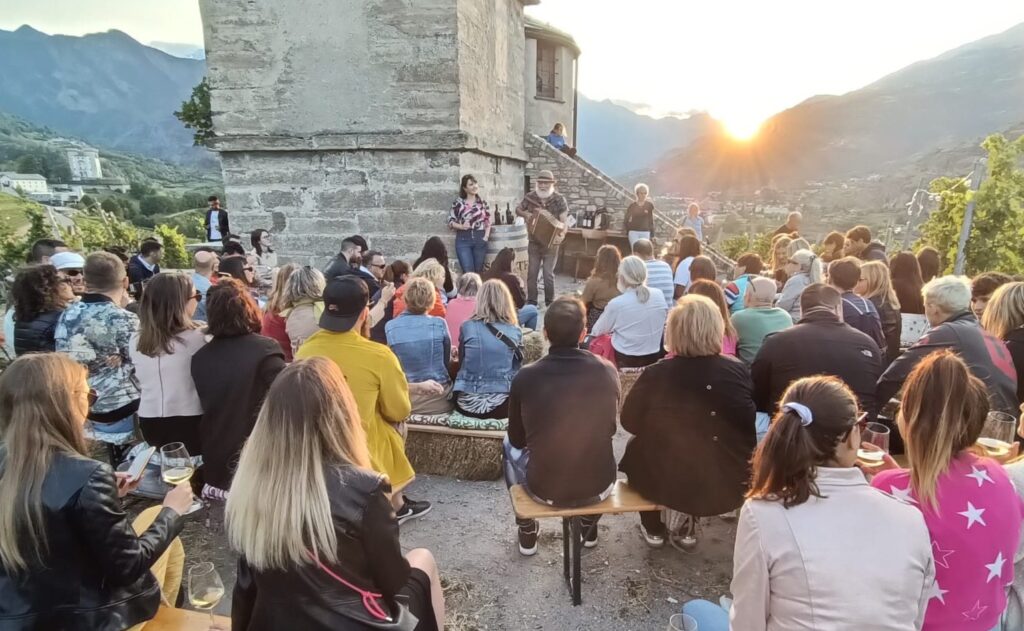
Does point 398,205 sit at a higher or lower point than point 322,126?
lower

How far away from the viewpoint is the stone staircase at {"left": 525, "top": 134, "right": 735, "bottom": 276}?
13.2 meters

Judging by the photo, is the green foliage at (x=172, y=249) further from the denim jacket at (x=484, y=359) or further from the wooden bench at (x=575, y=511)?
the wooden bench at (x=575, y=511)

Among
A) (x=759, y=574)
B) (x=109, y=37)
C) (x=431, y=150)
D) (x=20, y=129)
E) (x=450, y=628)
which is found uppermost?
(x=109, y=37)

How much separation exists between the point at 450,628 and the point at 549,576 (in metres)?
0.70

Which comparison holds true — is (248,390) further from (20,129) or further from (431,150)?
(20,129)

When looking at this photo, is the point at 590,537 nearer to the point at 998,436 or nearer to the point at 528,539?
the point at 528,539

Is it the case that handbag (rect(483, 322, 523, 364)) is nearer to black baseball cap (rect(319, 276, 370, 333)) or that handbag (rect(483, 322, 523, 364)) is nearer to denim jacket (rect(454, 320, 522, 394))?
denim jacket (rect(454, 320, 522, 394))

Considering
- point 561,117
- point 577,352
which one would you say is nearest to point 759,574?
point 577,352

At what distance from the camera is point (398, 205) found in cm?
902

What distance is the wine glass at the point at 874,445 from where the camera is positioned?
9.01 feet

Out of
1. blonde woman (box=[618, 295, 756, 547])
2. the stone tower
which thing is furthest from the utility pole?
blonde woman (box=[618, 295, 756, 547])

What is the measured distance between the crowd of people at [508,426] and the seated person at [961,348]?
2 centimetres

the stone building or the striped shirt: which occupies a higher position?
the stone building

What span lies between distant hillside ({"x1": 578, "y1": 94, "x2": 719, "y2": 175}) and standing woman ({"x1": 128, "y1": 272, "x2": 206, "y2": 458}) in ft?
285
